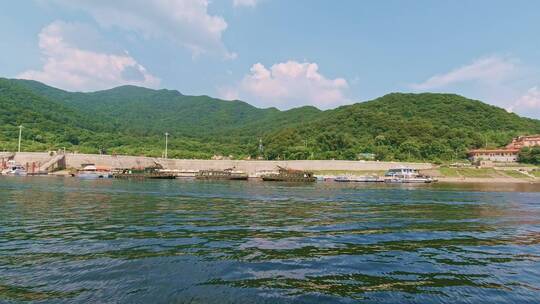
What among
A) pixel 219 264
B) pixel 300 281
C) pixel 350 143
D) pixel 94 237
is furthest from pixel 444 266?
pixel 350 143

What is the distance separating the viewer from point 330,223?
2092cm

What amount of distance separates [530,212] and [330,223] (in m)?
18.5

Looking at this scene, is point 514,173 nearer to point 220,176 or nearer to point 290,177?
point 290,177

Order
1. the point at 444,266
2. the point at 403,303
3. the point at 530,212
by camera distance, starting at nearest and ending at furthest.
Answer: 1. the point at 403,303
2. the point at 444,266
3. the point at 530,212

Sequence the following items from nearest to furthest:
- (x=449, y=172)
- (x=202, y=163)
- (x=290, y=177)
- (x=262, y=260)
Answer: (x=262, y=260) → (x=290, y=177) → (x=449, y=172) → (x=202, y=163)

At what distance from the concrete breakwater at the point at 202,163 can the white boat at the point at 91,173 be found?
402 centimetres

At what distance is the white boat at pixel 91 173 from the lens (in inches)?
3538

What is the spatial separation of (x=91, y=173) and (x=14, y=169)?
66.0 feet

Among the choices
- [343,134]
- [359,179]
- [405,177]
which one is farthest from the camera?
[343,134]

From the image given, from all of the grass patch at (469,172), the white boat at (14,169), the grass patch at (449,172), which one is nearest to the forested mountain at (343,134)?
the white boat at (14,169)

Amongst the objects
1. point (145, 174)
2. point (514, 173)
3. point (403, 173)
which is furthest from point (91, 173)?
point (514, 173)

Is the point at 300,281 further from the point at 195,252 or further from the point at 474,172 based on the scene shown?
the point at 474,172

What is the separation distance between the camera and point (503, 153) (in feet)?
393

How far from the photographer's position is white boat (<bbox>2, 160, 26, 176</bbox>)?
91.4 metres
